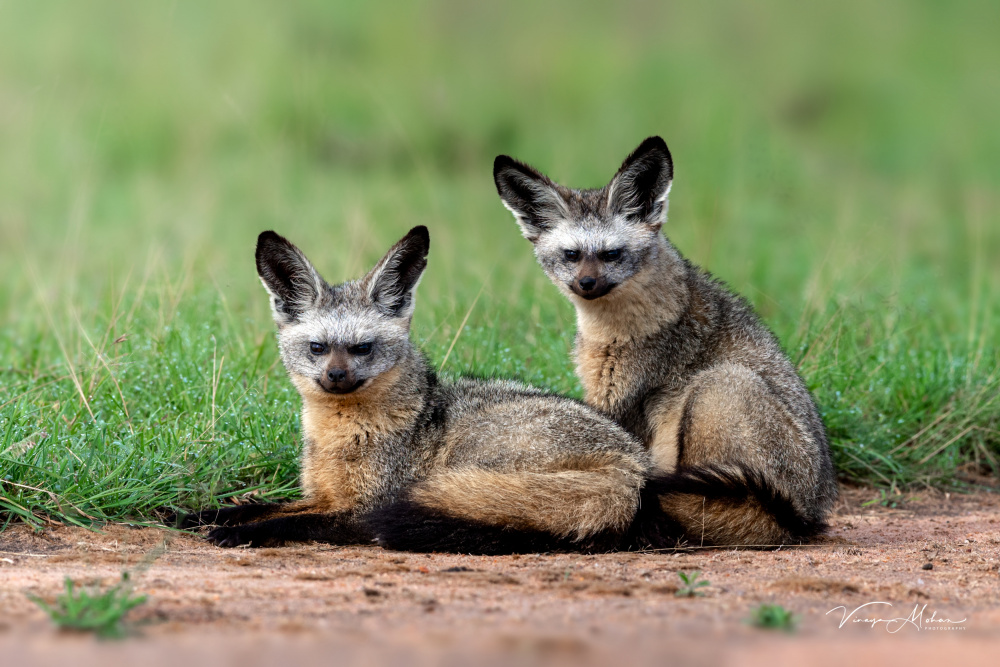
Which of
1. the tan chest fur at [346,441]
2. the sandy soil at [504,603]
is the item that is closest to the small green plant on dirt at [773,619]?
the sandy soil at [504,603]

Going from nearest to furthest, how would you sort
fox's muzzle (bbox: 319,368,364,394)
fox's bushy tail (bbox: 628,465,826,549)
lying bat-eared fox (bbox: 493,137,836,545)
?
fox's bushy tail (bbox: 628,465,826,549) → lying bat-eared fox (bbox: 493,137,836,545) → fox's muzzle (bbox: 319,368,364,394)

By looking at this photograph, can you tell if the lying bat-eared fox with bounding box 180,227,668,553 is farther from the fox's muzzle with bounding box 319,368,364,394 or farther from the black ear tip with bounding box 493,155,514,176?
the black ear tip with bounding box 493,155,514,176

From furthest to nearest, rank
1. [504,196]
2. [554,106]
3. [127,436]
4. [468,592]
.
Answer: [554,106] < [504,196] < [127,436] < [468,592]

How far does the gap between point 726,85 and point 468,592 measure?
14.0 meters

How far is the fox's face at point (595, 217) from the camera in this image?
17.6 ft

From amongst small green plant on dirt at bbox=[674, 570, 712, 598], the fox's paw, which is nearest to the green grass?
the fox's paw

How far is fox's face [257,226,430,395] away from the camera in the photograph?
16.1 feet

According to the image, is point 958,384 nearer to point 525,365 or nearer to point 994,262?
point 525,365

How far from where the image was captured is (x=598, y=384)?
5332 millimetres

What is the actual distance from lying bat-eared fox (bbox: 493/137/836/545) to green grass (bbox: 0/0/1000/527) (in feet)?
3.49

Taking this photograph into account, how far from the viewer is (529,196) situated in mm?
5801

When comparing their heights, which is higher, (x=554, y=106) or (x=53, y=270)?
(x=554, y=106)

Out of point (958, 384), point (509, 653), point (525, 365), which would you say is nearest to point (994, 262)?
point (958, 384)

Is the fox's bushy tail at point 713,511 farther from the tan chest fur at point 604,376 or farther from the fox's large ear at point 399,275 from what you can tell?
the fox's large ear at point 399,275
